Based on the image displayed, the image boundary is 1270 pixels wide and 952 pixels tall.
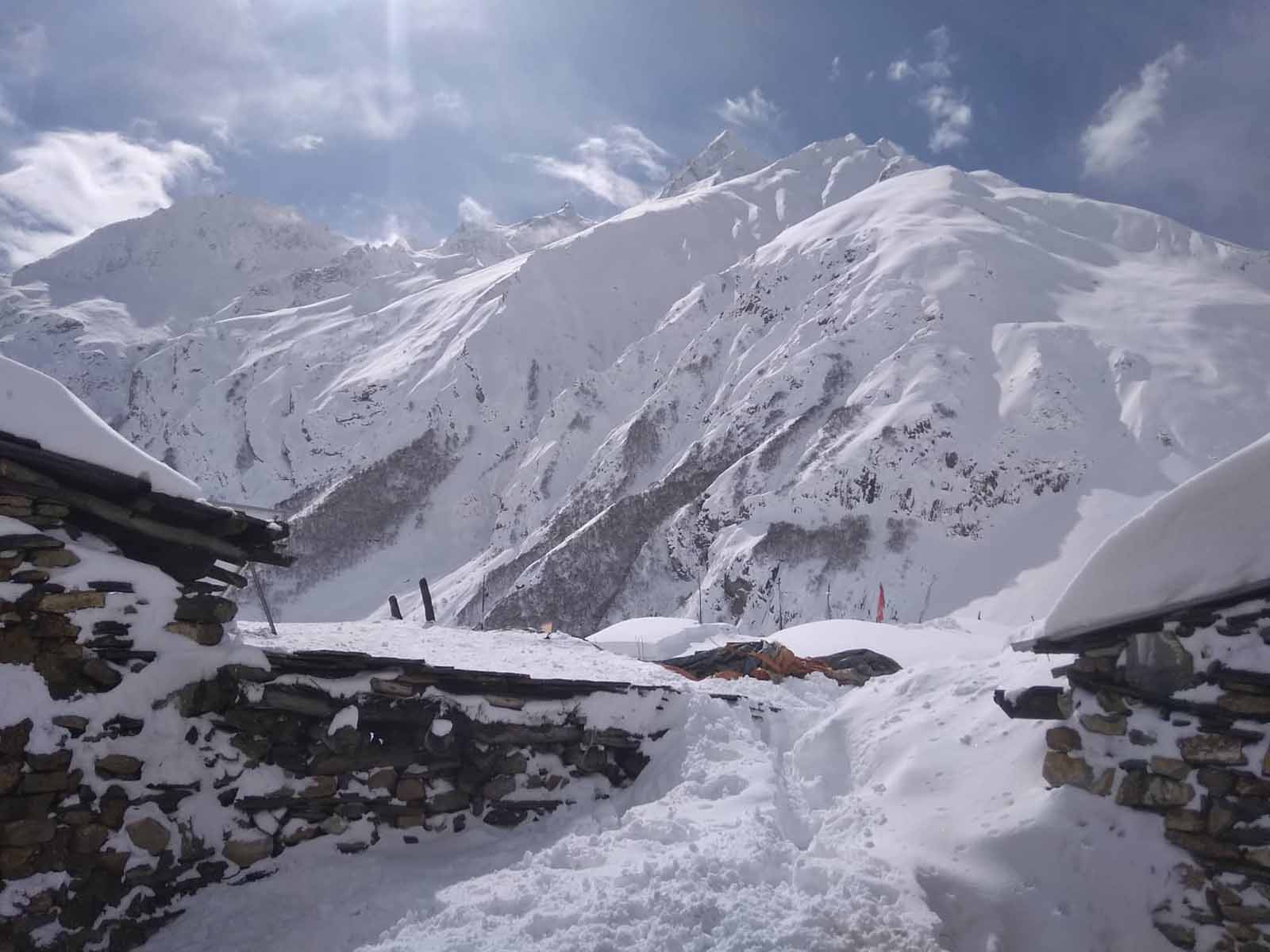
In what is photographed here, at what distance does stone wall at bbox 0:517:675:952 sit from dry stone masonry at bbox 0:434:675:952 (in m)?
0.01

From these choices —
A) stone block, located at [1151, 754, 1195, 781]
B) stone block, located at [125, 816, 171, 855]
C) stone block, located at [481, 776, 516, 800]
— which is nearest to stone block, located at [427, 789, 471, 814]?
stone block, located at [481, 776, 516, 800]

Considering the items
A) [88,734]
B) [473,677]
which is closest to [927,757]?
[473,677]

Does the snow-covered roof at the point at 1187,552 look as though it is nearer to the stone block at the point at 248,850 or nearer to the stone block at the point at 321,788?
the stone block at the point at 321,788

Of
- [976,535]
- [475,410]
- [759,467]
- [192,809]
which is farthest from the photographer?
[475,410]

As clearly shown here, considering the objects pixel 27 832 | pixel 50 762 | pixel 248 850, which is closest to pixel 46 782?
pixel 50 762

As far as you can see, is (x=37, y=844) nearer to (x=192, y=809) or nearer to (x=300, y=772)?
(x=192, y=809)

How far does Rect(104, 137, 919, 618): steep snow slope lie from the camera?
83438 mm

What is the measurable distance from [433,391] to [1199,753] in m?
95.6

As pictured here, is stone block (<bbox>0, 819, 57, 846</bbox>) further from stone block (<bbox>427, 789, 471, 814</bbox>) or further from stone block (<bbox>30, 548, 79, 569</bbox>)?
stone block (<bbox>427, 789, 471, 814</bbox>)

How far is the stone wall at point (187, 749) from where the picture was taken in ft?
17.2

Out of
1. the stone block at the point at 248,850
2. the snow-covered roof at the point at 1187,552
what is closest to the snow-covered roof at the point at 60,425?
the stone block at the point at 248,850

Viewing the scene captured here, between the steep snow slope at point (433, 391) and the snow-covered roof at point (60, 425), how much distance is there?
61528mm

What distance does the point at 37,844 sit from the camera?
16.9 ft

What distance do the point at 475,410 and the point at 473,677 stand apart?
292 feet
